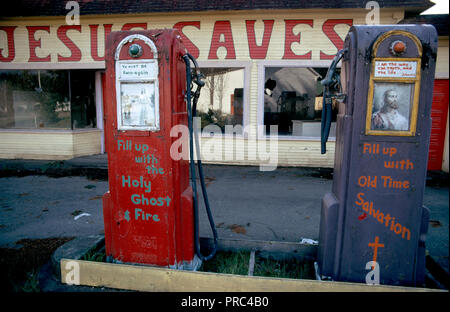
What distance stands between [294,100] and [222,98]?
2.02m

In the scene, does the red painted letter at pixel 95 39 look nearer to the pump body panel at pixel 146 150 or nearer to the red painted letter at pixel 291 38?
the red painted letter at pixel 291 38

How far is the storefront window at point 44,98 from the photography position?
9.48 meters

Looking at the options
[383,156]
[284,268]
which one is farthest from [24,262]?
[383,156]

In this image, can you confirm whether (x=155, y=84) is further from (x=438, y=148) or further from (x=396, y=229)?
(x=438, y=148)

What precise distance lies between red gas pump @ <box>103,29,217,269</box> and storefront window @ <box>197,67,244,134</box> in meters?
5.76

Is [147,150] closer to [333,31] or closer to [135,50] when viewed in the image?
[135,50]

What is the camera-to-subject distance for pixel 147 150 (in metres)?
2.91

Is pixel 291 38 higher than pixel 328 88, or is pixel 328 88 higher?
pixel 291 38

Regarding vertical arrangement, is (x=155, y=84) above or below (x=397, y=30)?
below

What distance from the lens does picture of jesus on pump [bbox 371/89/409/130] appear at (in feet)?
8.39

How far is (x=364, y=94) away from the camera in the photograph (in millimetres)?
2570
